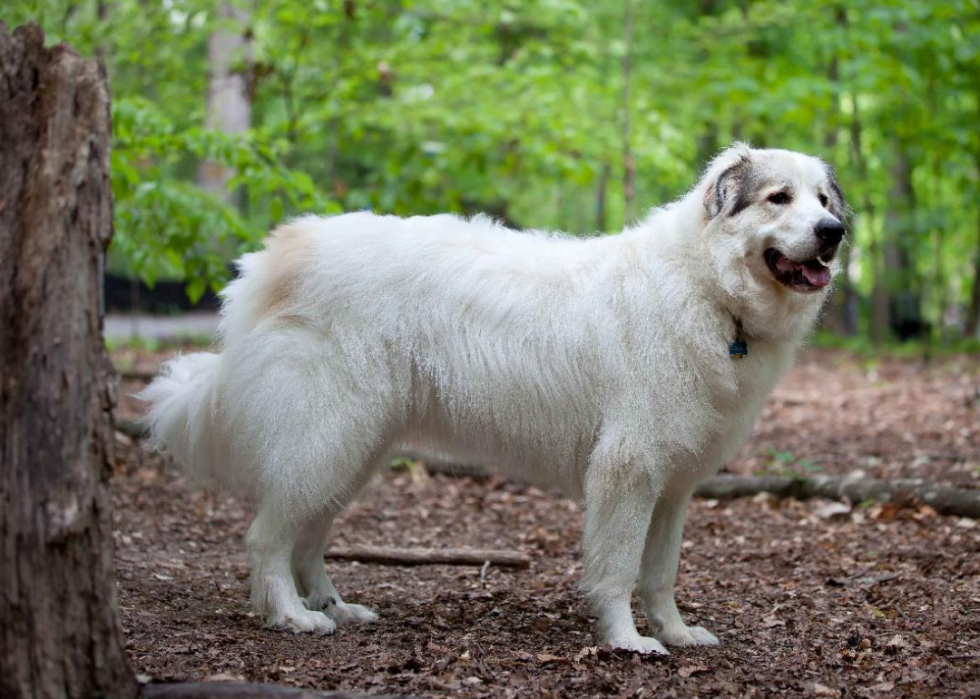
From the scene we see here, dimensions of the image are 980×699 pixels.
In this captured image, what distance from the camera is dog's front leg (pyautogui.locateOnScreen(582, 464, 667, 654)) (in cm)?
378

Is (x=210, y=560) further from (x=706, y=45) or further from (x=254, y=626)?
(x=706, y=45)

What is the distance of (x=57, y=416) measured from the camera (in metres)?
2.44

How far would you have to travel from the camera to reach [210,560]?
5.23 m

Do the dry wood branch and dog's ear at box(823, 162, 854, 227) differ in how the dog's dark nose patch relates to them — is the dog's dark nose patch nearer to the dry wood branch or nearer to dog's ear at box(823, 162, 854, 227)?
dog's ear at box(823, 162, 854, 227)

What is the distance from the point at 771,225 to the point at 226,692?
247 cm

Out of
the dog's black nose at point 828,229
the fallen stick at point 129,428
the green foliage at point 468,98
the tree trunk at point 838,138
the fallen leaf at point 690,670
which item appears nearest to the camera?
the fallen leaf at point 690,670

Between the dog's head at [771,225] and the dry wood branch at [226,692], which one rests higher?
the dog's head at [771,225]

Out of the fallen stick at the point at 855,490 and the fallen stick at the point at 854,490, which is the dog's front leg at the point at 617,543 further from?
the fallen stick at the point at 855,490

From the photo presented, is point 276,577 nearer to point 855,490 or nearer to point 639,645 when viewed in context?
point 639,645

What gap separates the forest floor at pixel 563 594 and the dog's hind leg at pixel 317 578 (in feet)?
0.51

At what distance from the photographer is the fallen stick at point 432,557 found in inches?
201

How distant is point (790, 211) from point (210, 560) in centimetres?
→ 334

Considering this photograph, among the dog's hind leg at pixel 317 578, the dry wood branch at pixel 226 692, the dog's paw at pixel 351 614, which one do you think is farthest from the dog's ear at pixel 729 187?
the dry wood branch at pixel 226 692

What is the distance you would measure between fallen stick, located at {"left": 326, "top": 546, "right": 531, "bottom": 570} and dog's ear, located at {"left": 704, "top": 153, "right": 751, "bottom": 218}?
214 cm
